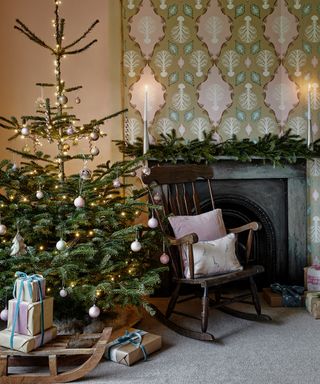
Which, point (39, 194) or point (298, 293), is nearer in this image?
point (39, 194)

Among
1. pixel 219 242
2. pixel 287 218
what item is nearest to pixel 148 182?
pixel 219 242

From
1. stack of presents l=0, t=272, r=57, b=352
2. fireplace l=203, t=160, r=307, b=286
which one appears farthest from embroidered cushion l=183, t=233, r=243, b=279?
stack of presents l=0, t=272, r=57, b=352

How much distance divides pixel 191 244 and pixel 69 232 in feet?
2.31

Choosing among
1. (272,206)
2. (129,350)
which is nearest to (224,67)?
(272,206)

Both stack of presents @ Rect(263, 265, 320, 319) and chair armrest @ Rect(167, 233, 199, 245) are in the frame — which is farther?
stack of presents @ Rect(263, 265, 320, 319)

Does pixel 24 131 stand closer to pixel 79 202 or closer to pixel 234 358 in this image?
pixel 79 202

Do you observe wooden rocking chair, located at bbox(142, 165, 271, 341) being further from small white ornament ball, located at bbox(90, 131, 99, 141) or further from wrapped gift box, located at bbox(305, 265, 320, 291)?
wrapped gift box, located at bbox(305, 265, 320, 291)

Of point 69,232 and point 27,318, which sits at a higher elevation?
point 69,232

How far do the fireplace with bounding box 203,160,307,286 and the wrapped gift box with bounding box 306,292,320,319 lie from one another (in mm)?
505

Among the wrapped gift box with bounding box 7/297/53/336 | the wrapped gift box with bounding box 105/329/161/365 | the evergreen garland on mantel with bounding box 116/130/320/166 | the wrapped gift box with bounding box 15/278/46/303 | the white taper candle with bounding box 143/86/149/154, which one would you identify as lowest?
the wrapped gift box with bounding box 105/329/161/365

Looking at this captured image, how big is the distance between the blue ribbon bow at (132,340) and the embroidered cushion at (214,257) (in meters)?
0.50

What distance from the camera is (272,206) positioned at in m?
3.68

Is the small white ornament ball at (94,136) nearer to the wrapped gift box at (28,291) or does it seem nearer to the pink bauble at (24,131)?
the pink bauble at (24,131)

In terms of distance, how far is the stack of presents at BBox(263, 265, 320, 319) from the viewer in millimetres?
3190
